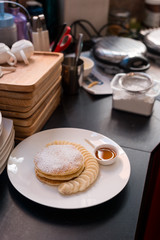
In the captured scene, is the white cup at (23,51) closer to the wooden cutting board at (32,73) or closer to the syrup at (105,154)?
the wooden cutting board at (32,73)

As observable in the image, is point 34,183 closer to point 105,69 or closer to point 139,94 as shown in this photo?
point 139,94

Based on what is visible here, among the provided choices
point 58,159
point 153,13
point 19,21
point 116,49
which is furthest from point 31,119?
point 153,13

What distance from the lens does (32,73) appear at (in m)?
0.83

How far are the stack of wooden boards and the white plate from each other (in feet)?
0.17

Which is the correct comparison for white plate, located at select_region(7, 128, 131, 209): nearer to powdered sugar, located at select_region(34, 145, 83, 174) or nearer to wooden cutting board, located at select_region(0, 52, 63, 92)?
powdered sugar, located at select_region(34, 145, 83, 174)

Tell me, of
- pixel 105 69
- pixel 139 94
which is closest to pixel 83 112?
pixel 139 94

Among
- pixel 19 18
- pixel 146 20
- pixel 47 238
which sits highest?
pixel 19 18

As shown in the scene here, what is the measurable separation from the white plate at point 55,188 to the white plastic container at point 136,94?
213 millimetres

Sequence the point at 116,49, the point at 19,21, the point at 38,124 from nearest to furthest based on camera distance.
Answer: the point at 38,124, the point at 19,21, the point at 116,49

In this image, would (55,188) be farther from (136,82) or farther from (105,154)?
(136,82)

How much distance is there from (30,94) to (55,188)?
26cm

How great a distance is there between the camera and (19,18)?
1.08 m

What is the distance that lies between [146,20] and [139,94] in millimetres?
1050

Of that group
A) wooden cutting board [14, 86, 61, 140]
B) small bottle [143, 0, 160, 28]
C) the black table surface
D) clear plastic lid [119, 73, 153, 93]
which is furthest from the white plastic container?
small bottle [143, 0, 160, 28]
